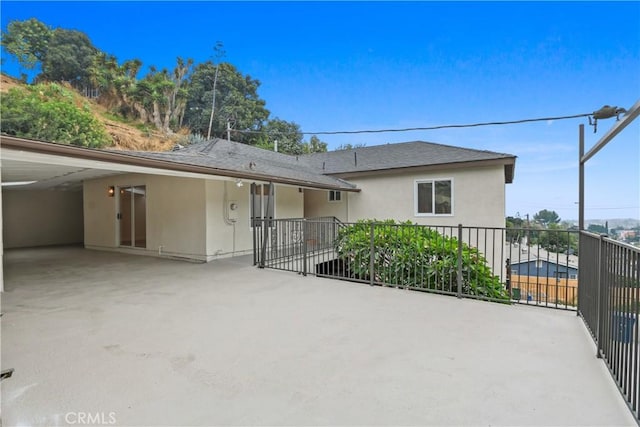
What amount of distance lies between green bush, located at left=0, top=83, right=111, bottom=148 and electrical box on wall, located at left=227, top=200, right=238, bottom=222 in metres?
15.0

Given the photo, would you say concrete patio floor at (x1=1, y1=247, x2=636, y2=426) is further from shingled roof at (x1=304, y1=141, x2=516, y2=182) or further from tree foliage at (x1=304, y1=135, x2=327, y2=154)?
tree foliage at (x1=304, y1=135, x2=327, y2=154)

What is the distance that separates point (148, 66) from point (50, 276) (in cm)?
2717

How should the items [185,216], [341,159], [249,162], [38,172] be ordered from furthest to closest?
1. [341,159]
2. [249,162]
3. [185,216]
4. [38,172]

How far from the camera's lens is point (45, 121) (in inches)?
696

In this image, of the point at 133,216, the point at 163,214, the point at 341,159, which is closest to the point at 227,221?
the point at 163,214

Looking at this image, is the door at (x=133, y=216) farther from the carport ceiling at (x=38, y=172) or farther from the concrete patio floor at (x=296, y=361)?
the concrete patio floor at (x=296, y=361)

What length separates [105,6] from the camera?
20547mm

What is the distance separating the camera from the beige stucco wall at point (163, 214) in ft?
24.3

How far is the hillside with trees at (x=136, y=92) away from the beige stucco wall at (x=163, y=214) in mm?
13307

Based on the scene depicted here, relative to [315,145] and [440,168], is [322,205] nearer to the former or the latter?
[440,168]

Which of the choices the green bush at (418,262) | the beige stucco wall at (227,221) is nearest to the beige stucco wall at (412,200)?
the beige stucco wall at (227,221)

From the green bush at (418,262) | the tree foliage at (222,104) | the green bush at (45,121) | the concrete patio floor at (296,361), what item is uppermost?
the tree foliage at (222,104)

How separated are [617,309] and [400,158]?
32.5ft

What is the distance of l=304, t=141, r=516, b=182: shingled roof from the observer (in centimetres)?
971
